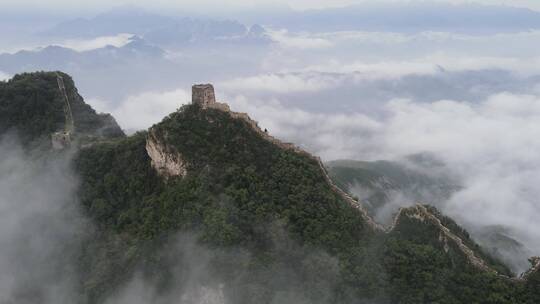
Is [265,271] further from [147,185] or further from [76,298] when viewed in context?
[76,298]

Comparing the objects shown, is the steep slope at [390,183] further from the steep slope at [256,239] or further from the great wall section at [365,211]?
the steep slope at [256,239]

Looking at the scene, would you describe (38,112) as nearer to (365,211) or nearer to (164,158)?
(164,158)

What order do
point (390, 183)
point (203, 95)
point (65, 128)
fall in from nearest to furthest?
1. point (203, 95)
2. point (65, 128)
3. point (390, 183)

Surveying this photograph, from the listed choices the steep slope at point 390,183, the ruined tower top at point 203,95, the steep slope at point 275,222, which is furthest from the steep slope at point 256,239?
the steep slope at point 390,183

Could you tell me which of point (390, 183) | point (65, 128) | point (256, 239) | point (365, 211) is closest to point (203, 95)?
point (256, 239)

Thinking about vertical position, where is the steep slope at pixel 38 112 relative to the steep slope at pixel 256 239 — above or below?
above

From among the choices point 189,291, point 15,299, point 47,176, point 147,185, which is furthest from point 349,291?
point 47,176
